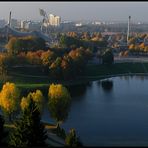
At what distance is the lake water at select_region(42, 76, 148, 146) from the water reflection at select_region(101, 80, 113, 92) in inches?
5.3

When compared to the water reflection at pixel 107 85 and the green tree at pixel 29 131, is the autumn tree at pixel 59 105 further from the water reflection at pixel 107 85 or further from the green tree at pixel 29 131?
the water reflection at pixel 107 85

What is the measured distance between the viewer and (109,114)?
13086mm

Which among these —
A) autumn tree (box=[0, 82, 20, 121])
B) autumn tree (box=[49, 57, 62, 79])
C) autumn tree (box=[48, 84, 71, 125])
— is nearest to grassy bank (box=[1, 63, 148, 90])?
autumn tree (box=[49, 57, 62, 79])

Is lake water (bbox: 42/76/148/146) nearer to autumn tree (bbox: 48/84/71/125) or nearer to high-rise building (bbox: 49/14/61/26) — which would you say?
autumn tree (bbox: 48/84/71/125)

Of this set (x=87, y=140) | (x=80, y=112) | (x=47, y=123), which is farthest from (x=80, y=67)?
(x=87, y=140)

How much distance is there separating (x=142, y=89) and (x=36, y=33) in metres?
18.1

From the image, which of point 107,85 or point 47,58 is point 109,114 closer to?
point 107,85

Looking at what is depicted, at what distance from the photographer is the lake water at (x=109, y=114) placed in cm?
1038

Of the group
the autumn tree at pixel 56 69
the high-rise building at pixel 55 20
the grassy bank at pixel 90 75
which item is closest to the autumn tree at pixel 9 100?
the grassy bank at pixel 90 75

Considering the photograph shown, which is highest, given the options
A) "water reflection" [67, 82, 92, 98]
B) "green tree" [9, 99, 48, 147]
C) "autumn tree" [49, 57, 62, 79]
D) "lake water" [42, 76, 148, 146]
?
"green tree" [9, 99, 48, 147]

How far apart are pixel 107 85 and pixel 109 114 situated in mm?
6765

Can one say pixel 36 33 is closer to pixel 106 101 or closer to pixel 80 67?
pixel 80 67

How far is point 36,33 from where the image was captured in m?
35.4

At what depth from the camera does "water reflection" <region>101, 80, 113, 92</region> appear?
→ 18.5m
